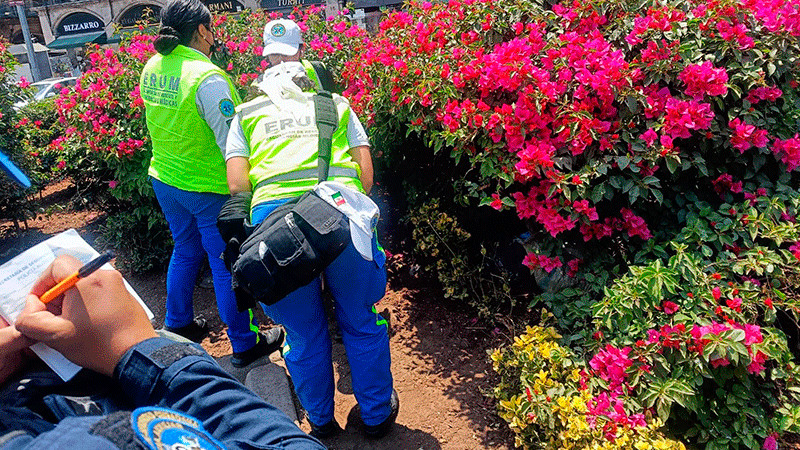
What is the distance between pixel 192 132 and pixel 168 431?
7.74 feet

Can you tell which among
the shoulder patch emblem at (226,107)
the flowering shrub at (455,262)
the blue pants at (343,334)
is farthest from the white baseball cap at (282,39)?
the flowering shrub at (455,262)

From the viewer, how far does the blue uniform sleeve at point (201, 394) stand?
0.88 meters

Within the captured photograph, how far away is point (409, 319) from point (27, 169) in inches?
182

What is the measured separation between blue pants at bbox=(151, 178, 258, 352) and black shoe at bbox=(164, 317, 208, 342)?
43 mm

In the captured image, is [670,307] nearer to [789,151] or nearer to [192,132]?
[789,151]

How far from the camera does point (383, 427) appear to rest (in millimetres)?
2504

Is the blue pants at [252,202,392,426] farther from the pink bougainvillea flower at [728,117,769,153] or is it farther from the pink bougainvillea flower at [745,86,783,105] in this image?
the pink bougainvillea flower at [745,86,783,105]

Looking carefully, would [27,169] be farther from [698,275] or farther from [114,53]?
[698,275]

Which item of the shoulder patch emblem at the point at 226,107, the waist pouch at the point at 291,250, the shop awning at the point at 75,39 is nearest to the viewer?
the waist pouch at the point at 291,250

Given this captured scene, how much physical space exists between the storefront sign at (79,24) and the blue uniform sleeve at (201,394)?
35.0 meters

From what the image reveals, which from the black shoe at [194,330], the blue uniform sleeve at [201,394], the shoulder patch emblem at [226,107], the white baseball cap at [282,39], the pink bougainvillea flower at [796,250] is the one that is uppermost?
the white baseball cap at [282,39]

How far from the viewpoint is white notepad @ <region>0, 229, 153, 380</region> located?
0.84 m

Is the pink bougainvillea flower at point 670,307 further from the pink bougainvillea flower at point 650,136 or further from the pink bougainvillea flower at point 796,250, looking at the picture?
the pink bougainvillea flower at point 650,136

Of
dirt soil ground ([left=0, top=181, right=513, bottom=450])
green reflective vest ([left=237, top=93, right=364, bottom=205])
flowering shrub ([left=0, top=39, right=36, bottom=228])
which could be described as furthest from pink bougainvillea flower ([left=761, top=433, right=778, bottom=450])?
flowering shrub ([left=0, top=39, right=36, bottom=228])
